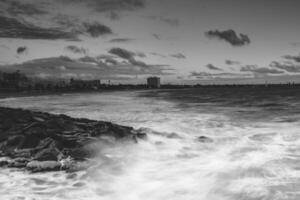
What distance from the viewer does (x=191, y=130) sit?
42.0 feet

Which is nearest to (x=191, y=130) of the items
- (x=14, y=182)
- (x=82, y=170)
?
(x=82, y=170)

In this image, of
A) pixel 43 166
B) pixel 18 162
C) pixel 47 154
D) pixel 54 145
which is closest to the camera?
pixel 43 166

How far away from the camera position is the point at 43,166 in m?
6.49

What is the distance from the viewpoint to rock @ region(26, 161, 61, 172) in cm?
639

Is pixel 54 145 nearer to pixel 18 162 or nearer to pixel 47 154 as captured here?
pixel 47 154

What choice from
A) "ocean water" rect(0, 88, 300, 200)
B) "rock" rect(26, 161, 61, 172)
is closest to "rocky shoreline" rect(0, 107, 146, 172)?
"rock" rect(26, 161, 61, 172)

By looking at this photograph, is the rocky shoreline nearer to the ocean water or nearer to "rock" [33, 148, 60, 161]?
"rock" [33, 148, 60, 161]

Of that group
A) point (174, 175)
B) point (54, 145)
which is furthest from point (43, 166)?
point (174, 175)

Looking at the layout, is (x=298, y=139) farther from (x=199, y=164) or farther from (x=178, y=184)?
(x=178, y=184)

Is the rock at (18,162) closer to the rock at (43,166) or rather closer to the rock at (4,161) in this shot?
the rock at (4,161)

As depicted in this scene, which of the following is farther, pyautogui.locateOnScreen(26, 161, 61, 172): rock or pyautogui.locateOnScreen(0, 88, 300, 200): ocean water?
pyautogui.locateOnScreen(26, 161, 61, 172): rock

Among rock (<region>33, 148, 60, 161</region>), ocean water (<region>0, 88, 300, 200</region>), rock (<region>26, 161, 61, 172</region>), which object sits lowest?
ocean water (<region>0, 88, 300, 200</region>)

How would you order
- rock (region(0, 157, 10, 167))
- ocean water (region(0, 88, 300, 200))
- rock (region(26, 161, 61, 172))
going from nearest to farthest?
ocean water (region(0, 88, 300, 200)), rock (region(26, 161, 61, 172)), rock (region(0, 157, 10, 167))

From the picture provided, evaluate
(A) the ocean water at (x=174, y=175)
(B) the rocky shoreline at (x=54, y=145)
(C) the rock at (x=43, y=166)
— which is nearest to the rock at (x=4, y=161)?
(B) the rocky shoreline at (x=54, y=145)
